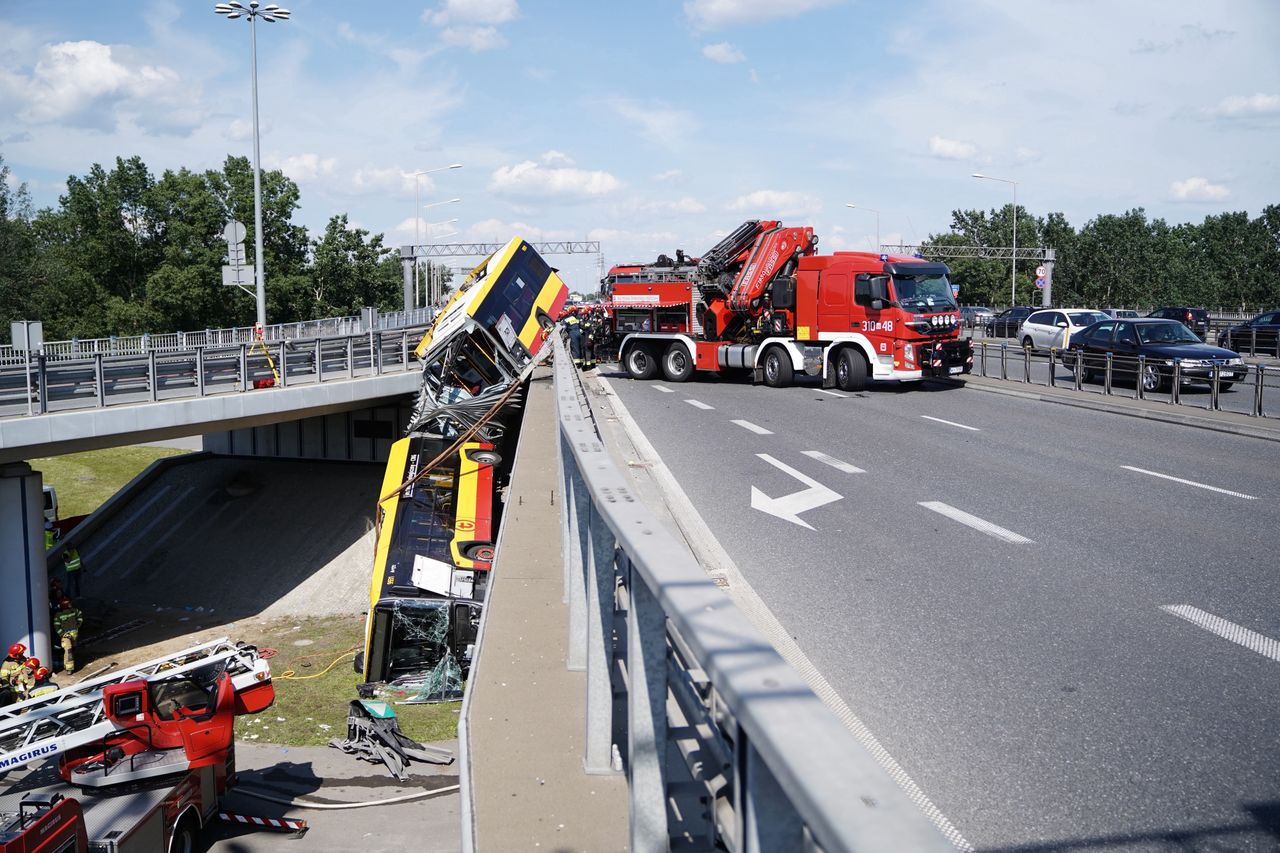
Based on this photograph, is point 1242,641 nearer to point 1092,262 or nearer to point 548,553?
point 548,553

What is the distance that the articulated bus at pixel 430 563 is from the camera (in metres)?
18.6

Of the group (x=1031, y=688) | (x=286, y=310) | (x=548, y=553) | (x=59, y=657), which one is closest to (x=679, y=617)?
(x=1031, y=688)

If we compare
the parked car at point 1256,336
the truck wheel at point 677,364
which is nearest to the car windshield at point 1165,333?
the truck wheel at point 677,364

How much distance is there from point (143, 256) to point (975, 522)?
70572 mm

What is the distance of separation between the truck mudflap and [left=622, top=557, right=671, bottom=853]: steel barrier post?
75.1 ft

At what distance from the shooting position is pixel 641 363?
3117 cm

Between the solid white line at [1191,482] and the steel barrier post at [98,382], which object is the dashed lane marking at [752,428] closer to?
the solid white line at [1191,482]

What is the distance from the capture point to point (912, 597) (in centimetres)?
780

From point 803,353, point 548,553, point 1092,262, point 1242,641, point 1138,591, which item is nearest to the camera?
point 1242,641

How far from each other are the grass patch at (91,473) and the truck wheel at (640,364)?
2368cm

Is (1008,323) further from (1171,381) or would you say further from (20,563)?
(20,563)

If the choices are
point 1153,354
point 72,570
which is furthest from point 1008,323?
point 72,570

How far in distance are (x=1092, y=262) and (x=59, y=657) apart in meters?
99.2

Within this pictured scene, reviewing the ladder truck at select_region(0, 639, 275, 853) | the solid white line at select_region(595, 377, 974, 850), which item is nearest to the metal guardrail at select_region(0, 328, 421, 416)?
the ladder truck at select_region(0, 639, 275, 853)
